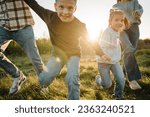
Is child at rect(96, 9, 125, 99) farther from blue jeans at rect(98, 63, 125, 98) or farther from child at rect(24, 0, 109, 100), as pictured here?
child at rect(24, 0, 109, 100)

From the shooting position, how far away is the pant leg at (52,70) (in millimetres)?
6137

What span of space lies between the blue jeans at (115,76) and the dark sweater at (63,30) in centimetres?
82

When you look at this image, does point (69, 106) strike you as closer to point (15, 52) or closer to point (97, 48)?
point (97, 48)

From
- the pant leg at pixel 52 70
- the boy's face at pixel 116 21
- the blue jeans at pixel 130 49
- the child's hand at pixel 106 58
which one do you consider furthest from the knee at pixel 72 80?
the blue jeans at pixel 130 49

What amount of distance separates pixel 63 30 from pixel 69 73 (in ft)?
2.59

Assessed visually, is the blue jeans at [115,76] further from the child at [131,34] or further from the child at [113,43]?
the child at [131,34]

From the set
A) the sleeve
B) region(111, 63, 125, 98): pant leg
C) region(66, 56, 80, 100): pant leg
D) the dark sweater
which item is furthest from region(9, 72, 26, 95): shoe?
region(111, 63, 125, 98): pant leg

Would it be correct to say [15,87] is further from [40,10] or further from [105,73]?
[105,73]

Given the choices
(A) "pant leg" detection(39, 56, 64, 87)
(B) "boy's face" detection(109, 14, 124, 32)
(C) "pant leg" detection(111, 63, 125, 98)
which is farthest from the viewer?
(B) "boy's face" detection(109, 14, 124, 32)

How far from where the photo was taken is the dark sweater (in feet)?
20.5

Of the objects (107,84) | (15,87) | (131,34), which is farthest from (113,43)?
(15,87)

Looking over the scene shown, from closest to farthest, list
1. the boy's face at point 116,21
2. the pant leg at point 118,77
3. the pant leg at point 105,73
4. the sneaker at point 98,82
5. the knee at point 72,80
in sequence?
the knee at point 72,80 < the pant leg at point 118,77 < the boy's face at point 116,21 < the pant leg at point 105,73 < the sneaker at point 98,82

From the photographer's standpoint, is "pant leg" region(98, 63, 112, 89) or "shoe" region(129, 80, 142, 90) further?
"shoe" region(129, 80, 142, 90)

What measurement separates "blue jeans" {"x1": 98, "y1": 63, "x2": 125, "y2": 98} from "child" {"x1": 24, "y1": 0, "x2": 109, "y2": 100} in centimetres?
54
